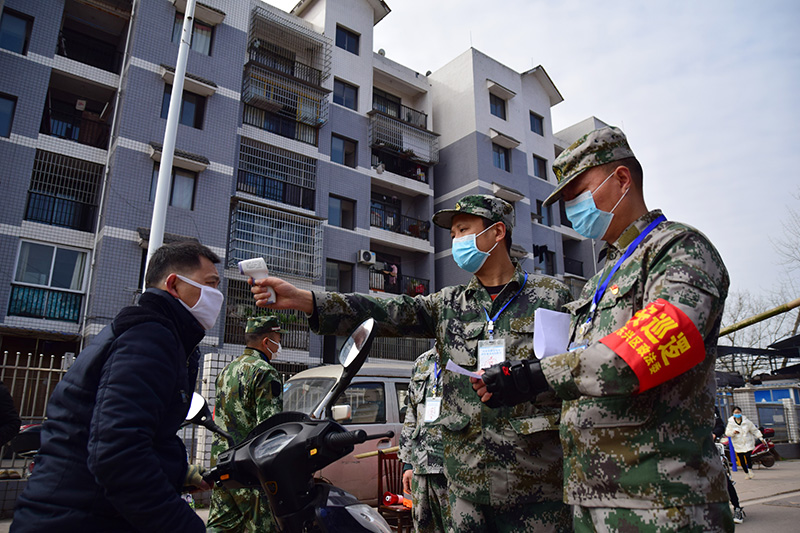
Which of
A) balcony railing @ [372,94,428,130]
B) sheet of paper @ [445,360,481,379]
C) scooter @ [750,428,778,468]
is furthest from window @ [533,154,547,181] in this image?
sheet of paper @ [445,360,481,379]

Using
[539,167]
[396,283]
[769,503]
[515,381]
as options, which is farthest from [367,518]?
[539,167]

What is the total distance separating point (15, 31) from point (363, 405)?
15051 mm

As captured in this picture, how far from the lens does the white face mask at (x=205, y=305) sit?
7.70ft

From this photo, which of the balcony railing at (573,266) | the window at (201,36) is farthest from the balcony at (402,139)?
the balcony railing at (573,266)

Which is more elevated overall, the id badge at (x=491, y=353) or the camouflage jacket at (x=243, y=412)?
the id badge at (x=491, y=353)

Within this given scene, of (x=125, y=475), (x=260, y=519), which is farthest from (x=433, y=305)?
(x=260, y=519)

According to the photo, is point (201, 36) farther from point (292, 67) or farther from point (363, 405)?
point (363, 405)

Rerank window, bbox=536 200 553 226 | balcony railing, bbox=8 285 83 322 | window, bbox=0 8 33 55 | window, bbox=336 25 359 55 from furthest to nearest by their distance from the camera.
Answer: window, bbox=536 200 553 226 → window, bbox=336 25 359 55 → window, bbox=0 8 33 55 → balcony railing, bbox=8 285 83 322

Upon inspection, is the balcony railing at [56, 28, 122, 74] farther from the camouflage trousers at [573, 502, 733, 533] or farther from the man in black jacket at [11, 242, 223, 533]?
the camouflage trousers at [573, 502, 733, 533]

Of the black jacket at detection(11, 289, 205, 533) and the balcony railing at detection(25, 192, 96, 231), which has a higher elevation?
the balcony railing at detection(25, 192, 96, 231)

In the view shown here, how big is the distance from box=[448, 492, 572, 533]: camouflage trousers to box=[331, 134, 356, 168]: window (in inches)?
774

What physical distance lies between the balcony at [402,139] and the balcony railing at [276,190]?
4.16 meters

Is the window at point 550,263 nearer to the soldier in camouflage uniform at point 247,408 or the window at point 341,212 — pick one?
the window at point 341,212

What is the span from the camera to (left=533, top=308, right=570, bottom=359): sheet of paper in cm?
185
